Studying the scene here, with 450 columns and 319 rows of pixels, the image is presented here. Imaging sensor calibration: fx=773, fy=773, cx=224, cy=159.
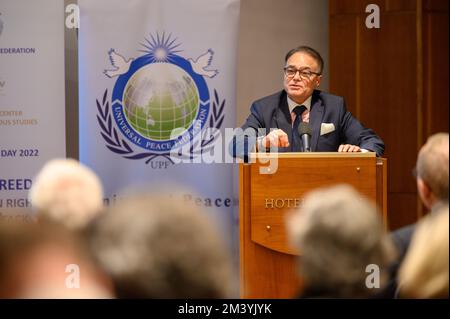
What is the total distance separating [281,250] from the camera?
4250 mm

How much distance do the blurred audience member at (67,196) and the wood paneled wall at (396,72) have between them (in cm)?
500

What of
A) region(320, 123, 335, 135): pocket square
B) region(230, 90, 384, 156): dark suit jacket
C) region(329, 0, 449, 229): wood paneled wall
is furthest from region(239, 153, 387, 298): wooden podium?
region(329, 0, 449, 229): wood paneled wall

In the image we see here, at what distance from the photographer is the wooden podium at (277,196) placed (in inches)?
167

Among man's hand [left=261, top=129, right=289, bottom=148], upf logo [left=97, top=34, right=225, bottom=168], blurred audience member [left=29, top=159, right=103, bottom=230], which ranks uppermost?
upf logo [left=97, top=34, right=225, bottom=168]

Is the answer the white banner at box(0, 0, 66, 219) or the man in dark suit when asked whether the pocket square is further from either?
the white banner at box(0, 0, 66, 219)

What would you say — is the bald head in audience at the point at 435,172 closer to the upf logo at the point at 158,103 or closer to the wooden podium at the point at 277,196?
the wooden podium at the point at 277,196

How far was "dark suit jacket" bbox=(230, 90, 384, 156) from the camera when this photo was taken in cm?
523

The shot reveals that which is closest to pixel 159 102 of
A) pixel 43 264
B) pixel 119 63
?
pixel 119 63

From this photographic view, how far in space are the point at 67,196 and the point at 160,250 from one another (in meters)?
0.60

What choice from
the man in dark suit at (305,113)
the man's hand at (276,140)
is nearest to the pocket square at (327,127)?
the man in dark suit at (305,113)

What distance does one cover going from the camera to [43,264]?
180 cm

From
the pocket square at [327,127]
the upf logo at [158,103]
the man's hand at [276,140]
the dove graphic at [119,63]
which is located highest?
the dove graphic at [119,63]

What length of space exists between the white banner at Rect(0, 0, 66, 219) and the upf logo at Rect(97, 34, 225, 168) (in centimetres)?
53

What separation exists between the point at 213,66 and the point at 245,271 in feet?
7.41
